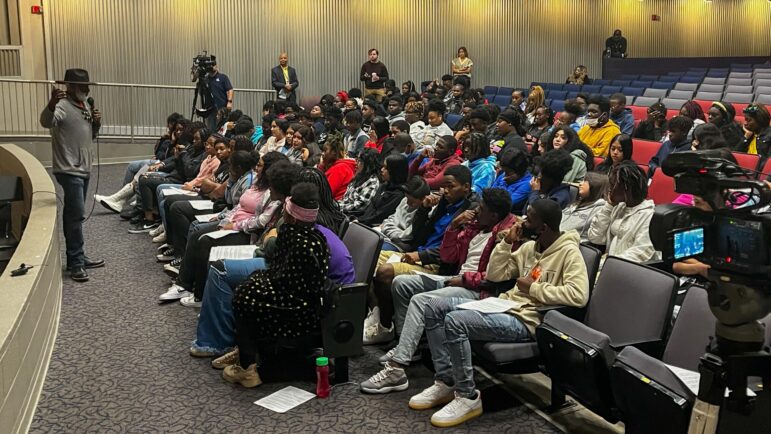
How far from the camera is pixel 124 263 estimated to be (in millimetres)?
6039

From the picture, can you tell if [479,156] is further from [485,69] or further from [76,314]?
[485,69]

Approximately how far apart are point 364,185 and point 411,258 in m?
1.43

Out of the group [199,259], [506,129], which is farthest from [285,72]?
[199,259]

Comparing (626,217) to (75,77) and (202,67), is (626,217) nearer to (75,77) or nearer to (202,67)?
(75,77)

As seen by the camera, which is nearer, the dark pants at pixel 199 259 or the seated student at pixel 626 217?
the seated student at pixel 626 217

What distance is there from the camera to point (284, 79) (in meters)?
12.9

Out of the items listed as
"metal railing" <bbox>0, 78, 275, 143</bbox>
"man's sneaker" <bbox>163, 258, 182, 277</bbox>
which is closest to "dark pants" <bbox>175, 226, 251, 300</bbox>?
"man's sneaker" <bbox>163, 258, 182, 277</bbox>

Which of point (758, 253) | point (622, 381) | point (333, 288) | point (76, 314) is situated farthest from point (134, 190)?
point (758, 253)

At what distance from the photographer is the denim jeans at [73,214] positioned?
5457 mm

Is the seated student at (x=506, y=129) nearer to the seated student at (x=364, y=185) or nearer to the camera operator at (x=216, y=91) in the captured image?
the seated student at (x=364, y=185)

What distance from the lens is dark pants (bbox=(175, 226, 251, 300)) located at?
Result: 16.0 ft

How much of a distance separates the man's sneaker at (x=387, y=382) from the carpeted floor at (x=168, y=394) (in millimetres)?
38

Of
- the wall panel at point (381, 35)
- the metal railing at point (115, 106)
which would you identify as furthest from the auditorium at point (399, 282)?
the wall panel at point (381, 35)

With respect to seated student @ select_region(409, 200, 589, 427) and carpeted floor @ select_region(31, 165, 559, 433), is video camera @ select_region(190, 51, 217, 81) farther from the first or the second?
seated student @ select_region(409, 200, 589, 427)
